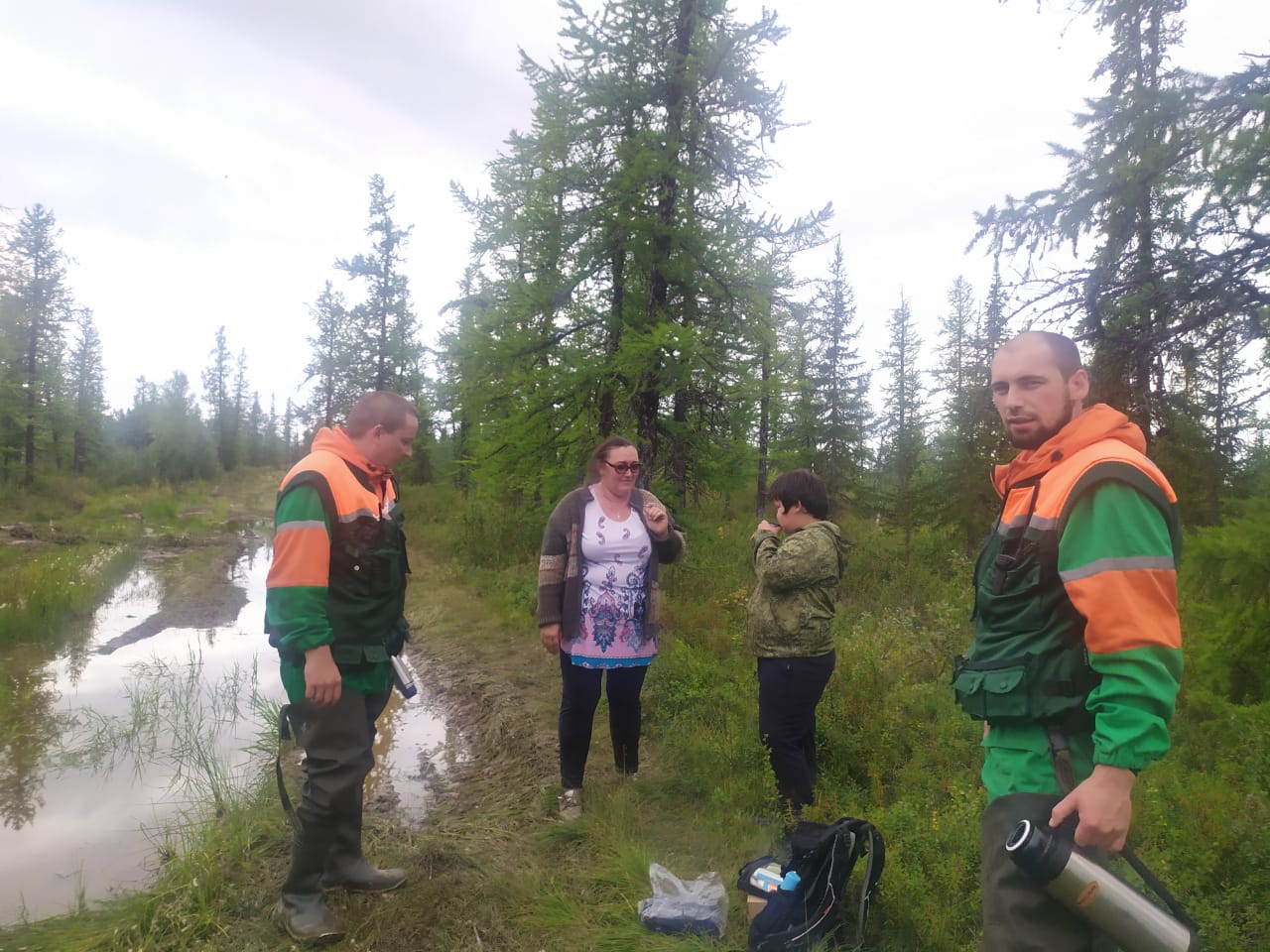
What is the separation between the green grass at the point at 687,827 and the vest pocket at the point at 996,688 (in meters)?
1.53

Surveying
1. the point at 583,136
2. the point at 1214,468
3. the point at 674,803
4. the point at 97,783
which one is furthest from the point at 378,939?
the point at 1214,468

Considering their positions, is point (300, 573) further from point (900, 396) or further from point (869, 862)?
point (900, 396)

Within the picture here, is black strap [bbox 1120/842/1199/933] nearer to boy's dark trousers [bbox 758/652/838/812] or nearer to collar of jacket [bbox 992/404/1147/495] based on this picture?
collar of jacket [bbox 992/404/1147/495]

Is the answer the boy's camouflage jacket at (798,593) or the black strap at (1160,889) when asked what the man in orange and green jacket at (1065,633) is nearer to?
the black strap at (1160,889)

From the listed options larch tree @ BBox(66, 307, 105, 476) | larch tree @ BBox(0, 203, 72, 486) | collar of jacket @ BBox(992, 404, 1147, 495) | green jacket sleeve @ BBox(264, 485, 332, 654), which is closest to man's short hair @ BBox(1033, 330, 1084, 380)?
collar of jacket @ BBox(992, 404, 1147, 495)

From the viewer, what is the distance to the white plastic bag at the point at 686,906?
10.2 ft

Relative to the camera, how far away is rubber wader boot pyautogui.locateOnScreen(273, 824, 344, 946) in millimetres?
3111

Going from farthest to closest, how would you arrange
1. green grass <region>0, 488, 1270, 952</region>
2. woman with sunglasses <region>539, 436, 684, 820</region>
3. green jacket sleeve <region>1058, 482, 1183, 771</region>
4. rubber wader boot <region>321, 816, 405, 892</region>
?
woman with sunglasses <region>539, 436, 684, 820</region> < rubber wader boot <region>321, 816, 405, 892</region> < green grass <region>0, 488, 1270, 952</region> < green jacket sleeve <region>1058, 482, 1183, 771</region>

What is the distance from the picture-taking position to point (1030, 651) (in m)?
1.89

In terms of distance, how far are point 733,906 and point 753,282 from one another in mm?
7876

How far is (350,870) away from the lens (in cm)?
346

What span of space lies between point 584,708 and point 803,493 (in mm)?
1827

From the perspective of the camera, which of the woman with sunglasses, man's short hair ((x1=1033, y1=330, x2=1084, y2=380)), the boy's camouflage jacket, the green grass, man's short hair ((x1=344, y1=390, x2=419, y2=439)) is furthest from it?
the woman with sunglasses

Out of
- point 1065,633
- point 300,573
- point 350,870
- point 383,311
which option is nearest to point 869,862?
point 1065,633
